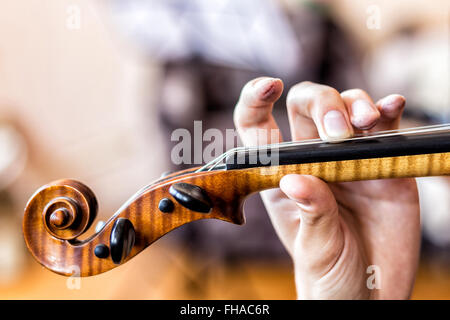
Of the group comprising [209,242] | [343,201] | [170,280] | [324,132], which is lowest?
[170,280]

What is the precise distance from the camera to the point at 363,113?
0.52 metres

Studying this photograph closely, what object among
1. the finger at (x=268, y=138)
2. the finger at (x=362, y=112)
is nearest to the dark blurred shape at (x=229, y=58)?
the finger at (x=268, y=138)

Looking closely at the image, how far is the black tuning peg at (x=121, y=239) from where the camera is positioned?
45 cm

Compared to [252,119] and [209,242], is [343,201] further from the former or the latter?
[209,242]

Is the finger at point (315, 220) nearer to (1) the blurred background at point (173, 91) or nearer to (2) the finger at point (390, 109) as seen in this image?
(2) the finger at point (390, 109)

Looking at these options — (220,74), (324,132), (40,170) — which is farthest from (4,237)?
(324,132)

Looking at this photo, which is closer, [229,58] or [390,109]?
[390,109]

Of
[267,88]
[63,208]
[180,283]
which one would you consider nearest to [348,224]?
[267,88]

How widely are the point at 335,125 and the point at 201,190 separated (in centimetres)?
18

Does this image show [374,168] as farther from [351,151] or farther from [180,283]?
[180,283]

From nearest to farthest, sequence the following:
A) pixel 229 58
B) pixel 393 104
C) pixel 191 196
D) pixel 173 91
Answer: pixel 191 196
pixel 393 104
pixel 173 91
pixel 229 58

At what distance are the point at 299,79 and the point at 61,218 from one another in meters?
1.65

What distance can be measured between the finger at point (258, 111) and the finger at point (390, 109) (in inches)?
6.0

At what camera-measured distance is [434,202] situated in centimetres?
169
